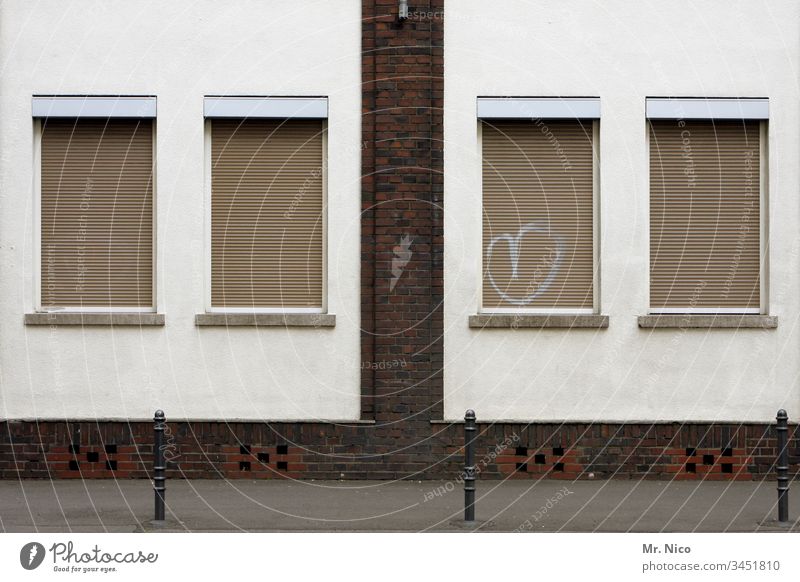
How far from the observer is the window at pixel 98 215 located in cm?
1597

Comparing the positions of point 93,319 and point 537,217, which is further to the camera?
point 537,217

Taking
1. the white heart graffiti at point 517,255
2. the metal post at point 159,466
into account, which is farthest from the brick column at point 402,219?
the metal post at point 159,466

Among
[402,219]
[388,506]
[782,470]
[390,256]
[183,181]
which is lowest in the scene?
[388,506]

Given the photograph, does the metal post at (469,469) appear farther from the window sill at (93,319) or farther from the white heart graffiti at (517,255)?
the window sill at (93,319)

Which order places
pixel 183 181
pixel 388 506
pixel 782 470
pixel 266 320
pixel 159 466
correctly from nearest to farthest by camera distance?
pixel 159 466 → pixel 782 470 → pixel 388 506 → pixel 266 320 → pixel 183 181

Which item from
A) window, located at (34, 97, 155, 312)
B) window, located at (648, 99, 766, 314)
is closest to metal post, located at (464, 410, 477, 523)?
window, located at (648, 99, 766, 314)

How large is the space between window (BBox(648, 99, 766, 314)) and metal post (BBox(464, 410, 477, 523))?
446 centimetres

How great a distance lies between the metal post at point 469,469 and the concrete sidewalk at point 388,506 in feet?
0.48

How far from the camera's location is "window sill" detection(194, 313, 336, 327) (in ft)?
51.4

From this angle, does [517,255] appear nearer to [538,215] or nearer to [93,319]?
[538,215]

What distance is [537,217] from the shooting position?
52.6 ft

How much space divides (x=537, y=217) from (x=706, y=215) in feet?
6.60

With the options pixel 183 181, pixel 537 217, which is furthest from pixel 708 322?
pixel 183 181

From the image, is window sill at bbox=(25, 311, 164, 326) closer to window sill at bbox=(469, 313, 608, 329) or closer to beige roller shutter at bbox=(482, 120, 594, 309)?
window sill at bbox=(469, 313, 608, 329)
